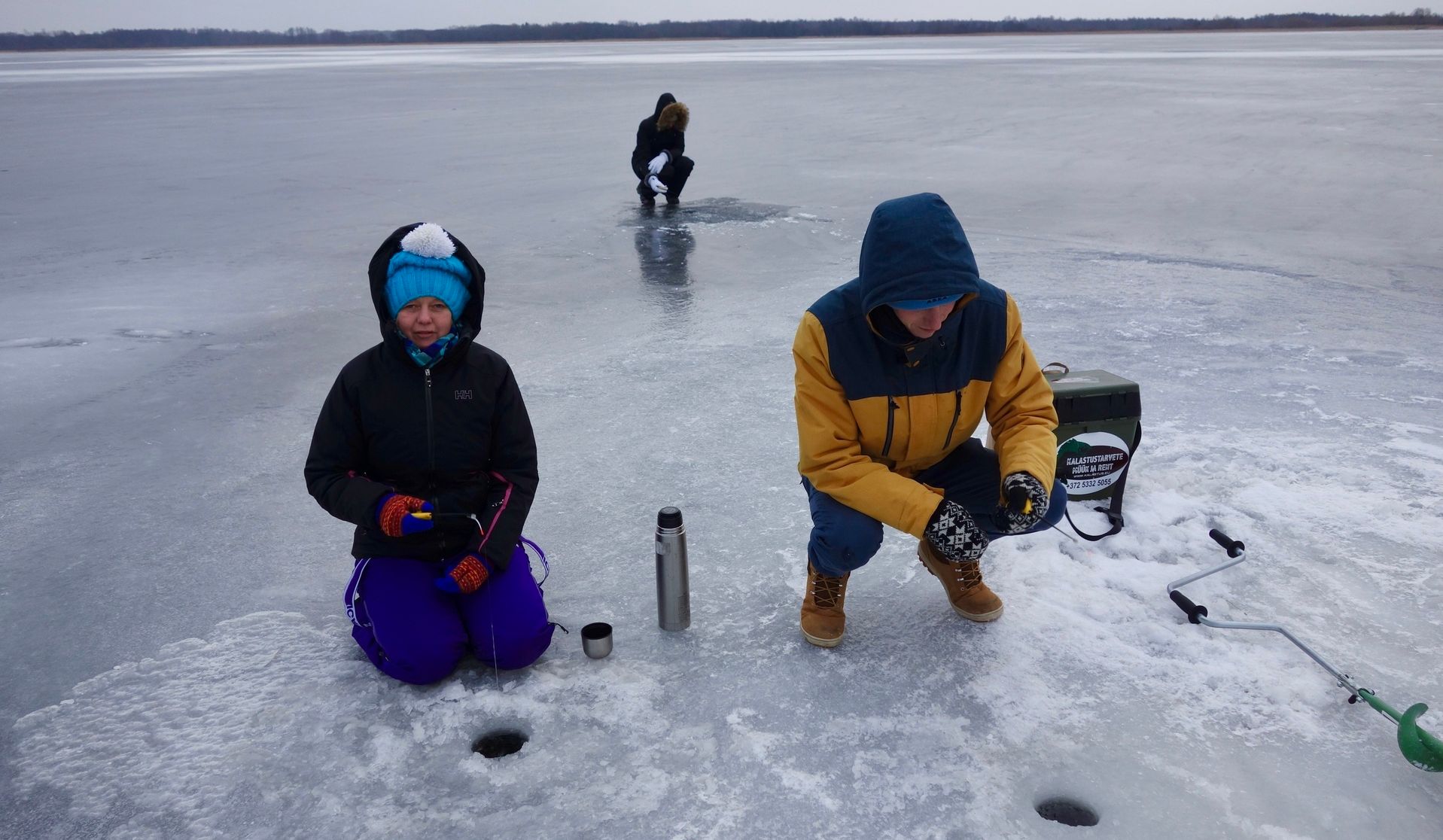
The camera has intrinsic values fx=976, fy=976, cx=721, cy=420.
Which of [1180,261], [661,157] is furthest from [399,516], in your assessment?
[661,157]

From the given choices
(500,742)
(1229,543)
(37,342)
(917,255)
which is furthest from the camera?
(37,342)

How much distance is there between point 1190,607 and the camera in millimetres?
2684

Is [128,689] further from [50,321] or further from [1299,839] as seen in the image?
[50,321]

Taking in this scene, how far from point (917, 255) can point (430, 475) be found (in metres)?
1.42

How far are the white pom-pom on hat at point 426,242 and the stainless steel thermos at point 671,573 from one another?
91 cm

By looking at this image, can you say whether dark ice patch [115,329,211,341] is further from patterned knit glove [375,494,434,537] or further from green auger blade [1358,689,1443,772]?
green auger blade [1358,689,1443,772]

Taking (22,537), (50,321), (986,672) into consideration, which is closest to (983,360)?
(986,672)

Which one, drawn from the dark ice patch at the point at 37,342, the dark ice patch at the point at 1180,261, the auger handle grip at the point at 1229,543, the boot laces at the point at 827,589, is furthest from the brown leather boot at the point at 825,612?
the dark ice patch at the point at 1180,261

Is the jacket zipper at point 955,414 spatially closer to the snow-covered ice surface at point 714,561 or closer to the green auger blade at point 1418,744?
the snow-covered ice surface at point 714,561

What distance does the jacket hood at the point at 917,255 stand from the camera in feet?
7.48

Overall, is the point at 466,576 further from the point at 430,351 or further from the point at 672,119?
the point at 672,119

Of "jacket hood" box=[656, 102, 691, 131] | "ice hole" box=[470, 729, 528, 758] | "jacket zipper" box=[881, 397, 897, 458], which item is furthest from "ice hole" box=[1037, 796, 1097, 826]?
"jacket hood" box=[656, 102, 691, 131]

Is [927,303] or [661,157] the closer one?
[927,303]

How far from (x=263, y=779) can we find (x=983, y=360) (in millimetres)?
2022
